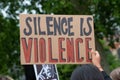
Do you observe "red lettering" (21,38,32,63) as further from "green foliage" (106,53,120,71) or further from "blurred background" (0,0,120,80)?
"green foliage" (106,53,120,71)

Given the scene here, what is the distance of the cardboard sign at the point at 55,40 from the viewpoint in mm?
4809

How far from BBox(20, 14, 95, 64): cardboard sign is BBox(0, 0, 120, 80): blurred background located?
20.3ft

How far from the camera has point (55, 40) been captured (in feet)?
16.0

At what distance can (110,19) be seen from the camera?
13.7m

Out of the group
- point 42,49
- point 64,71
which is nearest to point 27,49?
point 42,49

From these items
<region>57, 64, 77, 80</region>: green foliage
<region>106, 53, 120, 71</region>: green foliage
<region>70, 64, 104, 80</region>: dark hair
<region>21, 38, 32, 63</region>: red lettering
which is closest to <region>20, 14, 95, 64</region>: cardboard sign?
<region>21, 38, 32, 63</region>: red lettering

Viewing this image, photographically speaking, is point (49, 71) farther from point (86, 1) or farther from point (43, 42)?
point (86, 1)

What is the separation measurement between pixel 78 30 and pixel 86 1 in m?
7.14

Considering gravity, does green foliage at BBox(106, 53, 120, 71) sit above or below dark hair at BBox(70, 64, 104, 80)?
below

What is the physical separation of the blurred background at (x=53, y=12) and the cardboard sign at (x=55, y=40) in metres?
6.20

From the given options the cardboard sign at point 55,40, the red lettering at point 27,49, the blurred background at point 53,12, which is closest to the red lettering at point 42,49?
the cardboard sign at point 55,40

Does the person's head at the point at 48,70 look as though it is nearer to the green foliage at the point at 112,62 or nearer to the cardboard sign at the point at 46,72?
the cardboard sign at the point at 46,72

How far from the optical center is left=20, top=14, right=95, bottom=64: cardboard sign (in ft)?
15.8

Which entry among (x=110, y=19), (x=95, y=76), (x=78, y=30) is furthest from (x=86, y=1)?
(x=95, y=76)
